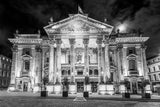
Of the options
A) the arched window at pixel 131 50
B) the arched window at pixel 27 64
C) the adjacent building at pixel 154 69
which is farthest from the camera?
the adjacent building at pixel 154 69

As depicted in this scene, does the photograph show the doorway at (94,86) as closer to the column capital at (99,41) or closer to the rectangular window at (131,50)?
the column capital at (99,41)

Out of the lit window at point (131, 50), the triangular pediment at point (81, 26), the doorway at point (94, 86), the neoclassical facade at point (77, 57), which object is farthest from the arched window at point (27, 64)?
the lit window at point (131, 50)

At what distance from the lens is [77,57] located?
45219 mm

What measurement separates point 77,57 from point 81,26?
932 centimetres

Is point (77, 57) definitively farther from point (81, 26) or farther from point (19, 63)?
point (19, 63)

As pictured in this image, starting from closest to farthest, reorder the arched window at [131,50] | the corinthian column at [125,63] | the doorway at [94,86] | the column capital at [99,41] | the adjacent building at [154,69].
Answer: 1. the column capital at [99,41]
2. the doorway at [94,86]
3. the corinthian column at [125,63]
4. the arched window at [131,50]
5. the adjacent building at [154,69]

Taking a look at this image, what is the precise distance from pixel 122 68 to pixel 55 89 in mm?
20102

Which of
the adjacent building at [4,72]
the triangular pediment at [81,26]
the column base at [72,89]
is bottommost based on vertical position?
the column base at [72,89]

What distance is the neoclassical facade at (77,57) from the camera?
132 ft

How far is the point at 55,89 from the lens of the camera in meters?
37.4

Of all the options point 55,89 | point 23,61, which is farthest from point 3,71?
point 55,89

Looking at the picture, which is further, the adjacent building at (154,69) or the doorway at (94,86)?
the adjacent building at (154,69)

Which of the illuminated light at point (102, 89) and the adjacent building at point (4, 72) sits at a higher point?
the adjacent building at point (4, 72)

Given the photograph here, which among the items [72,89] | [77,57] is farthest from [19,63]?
[72,89]
